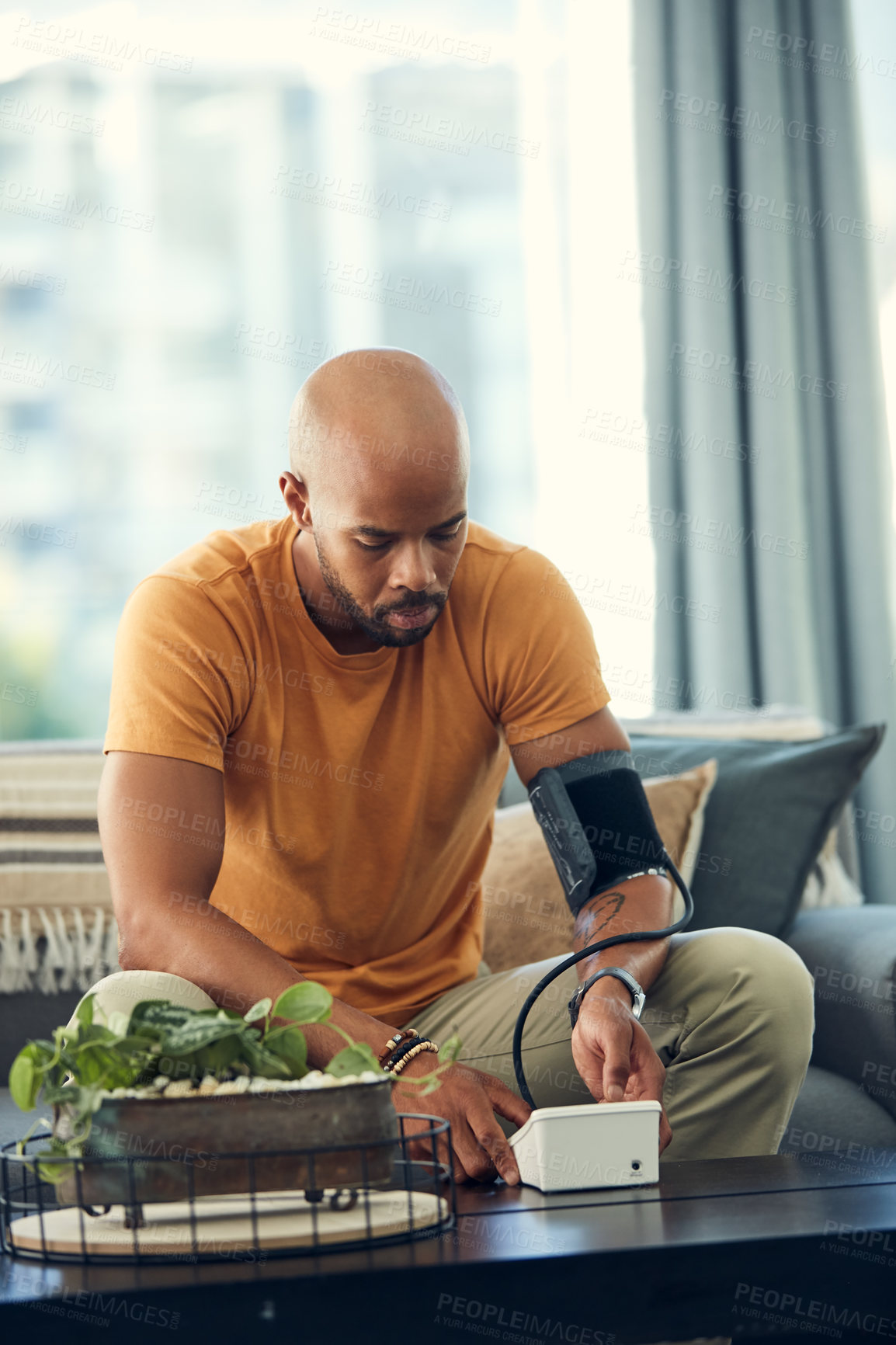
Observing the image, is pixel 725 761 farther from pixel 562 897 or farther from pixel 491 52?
pixel 491 52

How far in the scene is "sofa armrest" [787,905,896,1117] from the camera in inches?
59.1

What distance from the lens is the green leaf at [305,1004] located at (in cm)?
81

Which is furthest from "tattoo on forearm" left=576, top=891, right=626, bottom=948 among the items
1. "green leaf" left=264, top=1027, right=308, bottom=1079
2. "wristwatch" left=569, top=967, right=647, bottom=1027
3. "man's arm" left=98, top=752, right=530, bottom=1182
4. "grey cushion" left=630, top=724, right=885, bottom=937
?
"green leaf" left=264, top=1027, right=308, bottom=1079

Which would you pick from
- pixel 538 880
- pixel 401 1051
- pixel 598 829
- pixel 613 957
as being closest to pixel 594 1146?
pixel 401 1051

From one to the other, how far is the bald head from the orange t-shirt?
178 mm

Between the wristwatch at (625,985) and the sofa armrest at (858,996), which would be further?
the sofa armrest at (858,996)

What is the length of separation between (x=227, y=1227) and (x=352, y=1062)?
116 millimetres

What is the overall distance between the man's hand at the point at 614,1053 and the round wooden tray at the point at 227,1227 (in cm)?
33

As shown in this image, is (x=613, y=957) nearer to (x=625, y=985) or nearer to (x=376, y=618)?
(x=625, y=985)

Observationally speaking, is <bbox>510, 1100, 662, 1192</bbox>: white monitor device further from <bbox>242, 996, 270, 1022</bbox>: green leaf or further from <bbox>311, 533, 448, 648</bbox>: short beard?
<bbox>311, 533, 448, 648</bbox>: short beard

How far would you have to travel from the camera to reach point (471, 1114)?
995 mm

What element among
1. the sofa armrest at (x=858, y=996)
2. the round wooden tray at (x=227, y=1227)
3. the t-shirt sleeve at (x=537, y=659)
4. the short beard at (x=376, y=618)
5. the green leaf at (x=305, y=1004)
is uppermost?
the short beard at (x=376, y=618)

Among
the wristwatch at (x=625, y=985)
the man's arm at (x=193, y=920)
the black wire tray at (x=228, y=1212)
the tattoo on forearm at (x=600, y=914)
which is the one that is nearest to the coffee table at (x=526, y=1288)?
the black wire tray at (x=228, y=1212)

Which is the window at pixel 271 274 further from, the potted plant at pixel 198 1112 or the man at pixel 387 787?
the potted plant at pixel 198 1112
